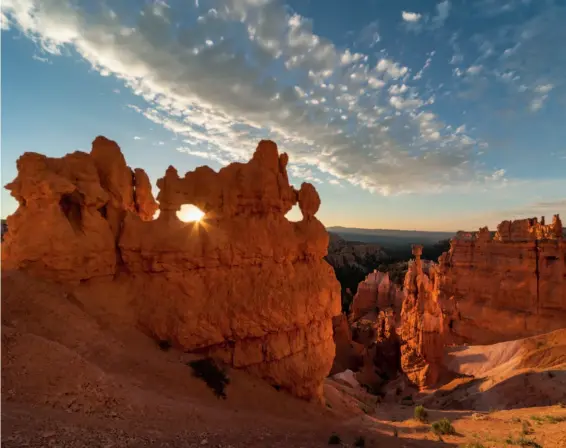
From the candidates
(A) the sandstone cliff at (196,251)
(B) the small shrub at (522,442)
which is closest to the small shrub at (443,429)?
(B) the small shrub at (522,442)

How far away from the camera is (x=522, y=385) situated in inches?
762

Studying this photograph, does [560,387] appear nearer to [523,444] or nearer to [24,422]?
[523,444]

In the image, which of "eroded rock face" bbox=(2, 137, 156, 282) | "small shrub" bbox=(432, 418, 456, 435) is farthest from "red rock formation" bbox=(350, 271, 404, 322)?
"eroded rock face" bbox=(2, 137, 156, 282)

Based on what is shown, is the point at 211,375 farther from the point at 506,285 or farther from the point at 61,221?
the point at 506,285

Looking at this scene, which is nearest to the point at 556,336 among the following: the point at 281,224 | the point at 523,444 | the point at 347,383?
the point at 347,383

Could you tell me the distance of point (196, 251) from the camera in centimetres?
1298

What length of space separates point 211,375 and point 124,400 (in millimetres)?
4193

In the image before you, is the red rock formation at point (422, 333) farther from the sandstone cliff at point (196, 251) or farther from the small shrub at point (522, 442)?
the small shrub at point (522, 442)

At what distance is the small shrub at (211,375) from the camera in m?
11.4

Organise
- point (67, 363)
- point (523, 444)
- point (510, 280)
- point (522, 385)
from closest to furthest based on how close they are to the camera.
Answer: point (67, 363)
point (523, 444)
point (522, 385)
point (510, 280)

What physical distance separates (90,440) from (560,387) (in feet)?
70.7

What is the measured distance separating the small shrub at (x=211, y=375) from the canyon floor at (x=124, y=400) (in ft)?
0.86

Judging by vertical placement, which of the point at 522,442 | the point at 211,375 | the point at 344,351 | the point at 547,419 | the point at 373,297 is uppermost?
the point at 211,375

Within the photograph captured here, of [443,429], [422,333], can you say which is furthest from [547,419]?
[422,333]
